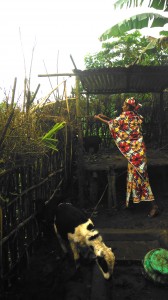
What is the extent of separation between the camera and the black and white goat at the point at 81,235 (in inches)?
139

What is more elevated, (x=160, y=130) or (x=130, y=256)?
(x=160, y=130)

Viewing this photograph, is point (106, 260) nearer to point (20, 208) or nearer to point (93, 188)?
point (20, 208)

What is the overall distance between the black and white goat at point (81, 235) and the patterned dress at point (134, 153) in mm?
2098

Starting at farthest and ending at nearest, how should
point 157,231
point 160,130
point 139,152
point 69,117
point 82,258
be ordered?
point 160,130
point 69,117
point 139,152
point 157,231
point 82,258

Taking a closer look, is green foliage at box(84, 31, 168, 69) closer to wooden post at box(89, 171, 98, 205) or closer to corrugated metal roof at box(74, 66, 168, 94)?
corrugated metal roof at box(74, 66, 168, 94)

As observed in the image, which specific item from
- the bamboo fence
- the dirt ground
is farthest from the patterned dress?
the dirt ground

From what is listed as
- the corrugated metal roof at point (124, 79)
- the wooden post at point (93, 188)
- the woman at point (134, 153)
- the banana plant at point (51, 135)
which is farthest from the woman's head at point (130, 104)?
the banana plant at point (51, 135)

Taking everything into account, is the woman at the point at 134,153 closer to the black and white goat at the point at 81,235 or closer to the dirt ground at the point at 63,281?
the dirt ground at the point at 63,281

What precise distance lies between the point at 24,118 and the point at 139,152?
3.17 metres

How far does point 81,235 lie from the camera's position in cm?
385

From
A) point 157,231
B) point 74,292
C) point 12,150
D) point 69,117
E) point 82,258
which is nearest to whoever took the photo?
point 12,150

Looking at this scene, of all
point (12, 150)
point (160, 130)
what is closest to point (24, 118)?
point (12, 150)

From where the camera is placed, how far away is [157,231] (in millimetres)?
5020

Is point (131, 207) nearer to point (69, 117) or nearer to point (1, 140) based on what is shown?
point (69, 117)
